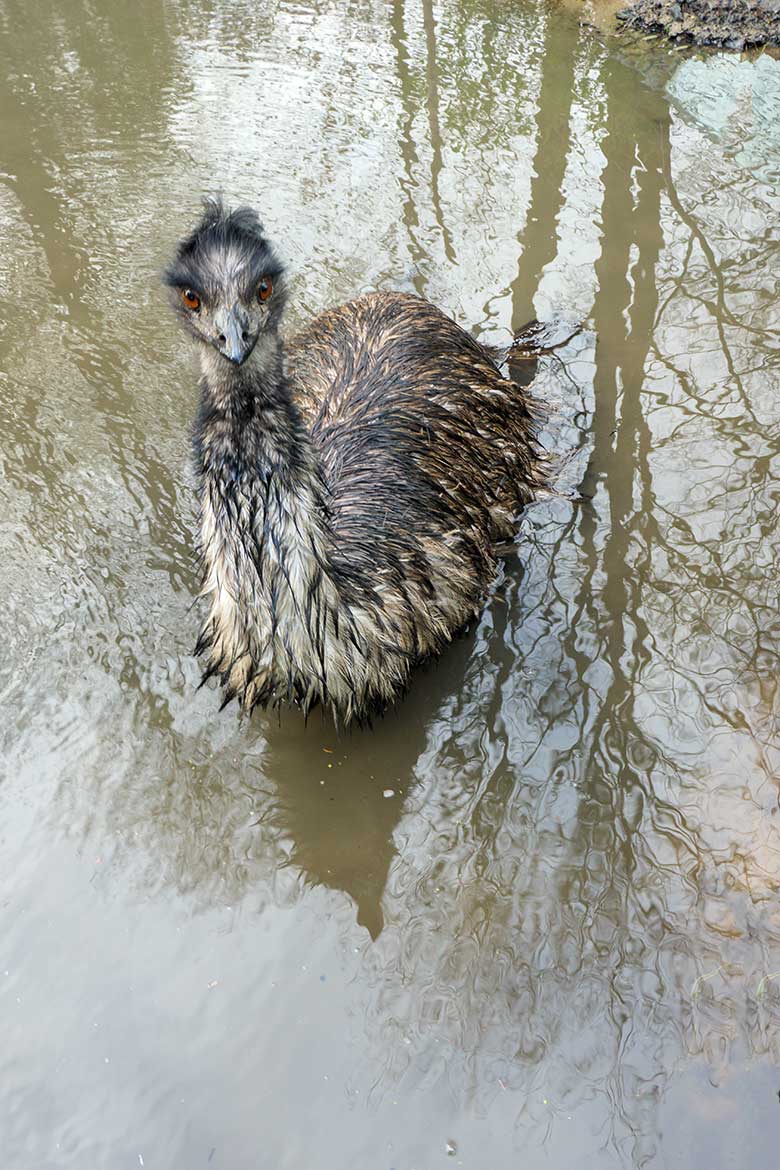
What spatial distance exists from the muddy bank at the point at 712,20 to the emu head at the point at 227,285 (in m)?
7.98

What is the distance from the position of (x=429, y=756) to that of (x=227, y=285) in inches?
80.7

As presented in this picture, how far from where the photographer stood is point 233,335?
3.04m

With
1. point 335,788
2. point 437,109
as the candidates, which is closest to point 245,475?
point 335,788

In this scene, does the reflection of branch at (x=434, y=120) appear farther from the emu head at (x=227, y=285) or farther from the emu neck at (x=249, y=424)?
the emu neck at (x=249, y=424)

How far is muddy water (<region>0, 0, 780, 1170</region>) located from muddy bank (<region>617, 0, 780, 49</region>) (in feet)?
7.39

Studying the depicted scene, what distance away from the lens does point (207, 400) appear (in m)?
3.28

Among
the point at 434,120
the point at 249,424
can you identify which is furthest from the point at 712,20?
the point at 249,424

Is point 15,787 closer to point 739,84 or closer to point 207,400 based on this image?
point 207,400

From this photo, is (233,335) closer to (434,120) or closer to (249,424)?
(249,424)

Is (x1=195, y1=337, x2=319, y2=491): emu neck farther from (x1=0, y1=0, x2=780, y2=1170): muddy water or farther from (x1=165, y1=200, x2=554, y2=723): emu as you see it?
(x1=0, y1=0, x2=780, y2=1170): muddy water

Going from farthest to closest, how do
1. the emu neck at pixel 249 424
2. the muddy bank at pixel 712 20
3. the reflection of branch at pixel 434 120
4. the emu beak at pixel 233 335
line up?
1. the muddy bank at pixel 712 20
2. the reflection of branch at pixel 434 120
3. the emu neck at pixel 249 424
4. the emu beak at pixel 233 335

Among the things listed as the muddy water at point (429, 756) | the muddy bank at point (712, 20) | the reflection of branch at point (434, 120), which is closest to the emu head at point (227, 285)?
the muddy water at point (429, 756)

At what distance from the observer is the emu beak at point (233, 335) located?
9.88ft

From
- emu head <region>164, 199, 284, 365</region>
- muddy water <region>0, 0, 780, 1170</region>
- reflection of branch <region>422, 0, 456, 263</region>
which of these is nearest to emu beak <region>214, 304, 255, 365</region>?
emu head <region>164, 199, 284, 365</region>
